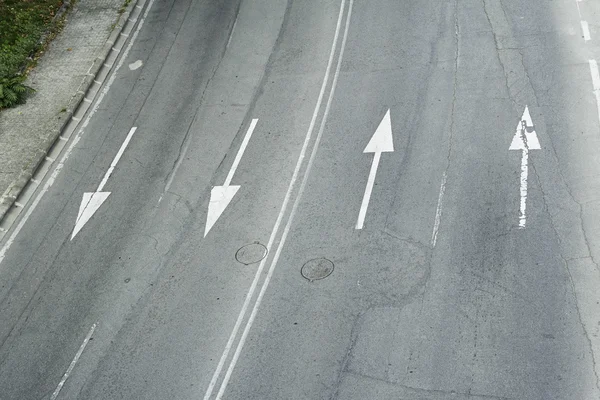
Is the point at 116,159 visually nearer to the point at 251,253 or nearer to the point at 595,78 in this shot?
the point at 251,253

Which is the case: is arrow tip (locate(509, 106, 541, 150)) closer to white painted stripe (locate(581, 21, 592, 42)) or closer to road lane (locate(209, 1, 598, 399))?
road lane (locate(209, 1, 598, 399))

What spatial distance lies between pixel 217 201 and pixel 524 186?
6732mm

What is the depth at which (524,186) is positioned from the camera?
61.0 ft

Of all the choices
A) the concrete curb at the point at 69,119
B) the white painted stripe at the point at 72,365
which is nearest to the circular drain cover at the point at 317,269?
the white painted stripe at the point at 72,365

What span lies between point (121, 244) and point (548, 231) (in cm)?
906

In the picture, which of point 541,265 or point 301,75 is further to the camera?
point 301,75

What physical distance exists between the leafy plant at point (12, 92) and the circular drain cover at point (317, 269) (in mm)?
11667

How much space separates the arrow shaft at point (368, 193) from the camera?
18652mm

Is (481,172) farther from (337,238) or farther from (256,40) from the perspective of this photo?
(256,40)

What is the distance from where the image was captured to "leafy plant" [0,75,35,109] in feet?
82.4

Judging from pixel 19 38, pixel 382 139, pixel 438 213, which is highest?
pixel 438 213

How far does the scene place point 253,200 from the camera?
1992cm

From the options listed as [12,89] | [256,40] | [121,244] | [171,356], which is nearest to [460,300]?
[171,356]

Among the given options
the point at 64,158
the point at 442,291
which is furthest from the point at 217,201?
the point at 442,291
